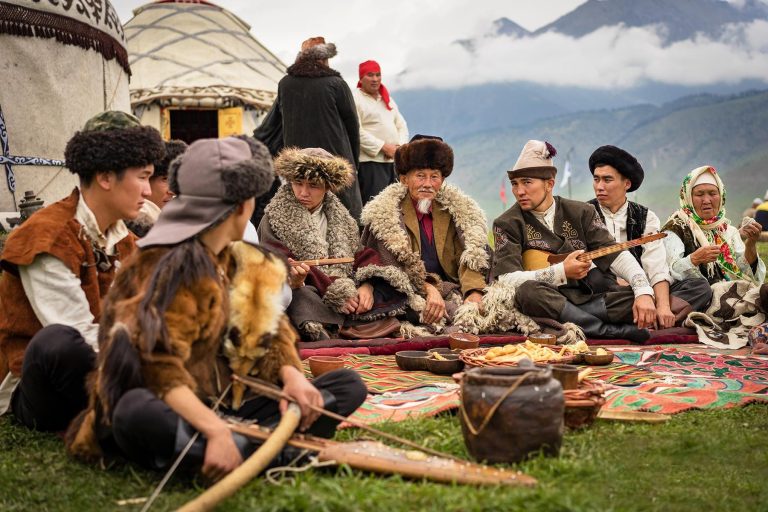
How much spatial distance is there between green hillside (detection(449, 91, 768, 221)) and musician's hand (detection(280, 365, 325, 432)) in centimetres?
3438

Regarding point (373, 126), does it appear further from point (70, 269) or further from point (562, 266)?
point (70, 269)

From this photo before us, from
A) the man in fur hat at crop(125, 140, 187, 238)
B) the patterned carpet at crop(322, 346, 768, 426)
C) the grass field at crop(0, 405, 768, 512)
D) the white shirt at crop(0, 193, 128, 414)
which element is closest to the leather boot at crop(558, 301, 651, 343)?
the patterned carpet at crop(322, 346, 768, 426)

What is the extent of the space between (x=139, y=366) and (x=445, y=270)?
3654 mm

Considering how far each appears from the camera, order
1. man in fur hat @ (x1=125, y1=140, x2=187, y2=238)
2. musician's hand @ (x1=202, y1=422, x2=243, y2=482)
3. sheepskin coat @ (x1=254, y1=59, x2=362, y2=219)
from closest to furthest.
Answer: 1. musician's hand @ (x1=202, y1=422, x2=243, y2=482)
2. man in fur hat @ (x1=125, y1=140, x2=187, y2=238)
3. sheepskin coat @ (x1=254, y1=59, x2=362, y2=219)

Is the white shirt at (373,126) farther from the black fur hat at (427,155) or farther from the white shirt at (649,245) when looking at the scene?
the white shirt at (649,245)

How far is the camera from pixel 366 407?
3.46 meters

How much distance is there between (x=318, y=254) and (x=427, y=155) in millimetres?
945

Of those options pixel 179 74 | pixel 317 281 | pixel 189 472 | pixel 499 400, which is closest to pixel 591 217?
pixel 317 281

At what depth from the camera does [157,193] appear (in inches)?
173

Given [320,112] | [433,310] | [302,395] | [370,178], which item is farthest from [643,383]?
[370,178]

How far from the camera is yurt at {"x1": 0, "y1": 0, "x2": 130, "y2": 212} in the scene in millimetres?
8164

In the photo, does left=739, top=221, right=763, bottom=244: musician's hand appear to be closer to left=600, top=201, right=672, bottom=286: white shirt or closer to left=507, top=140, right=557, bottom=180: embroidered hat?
left=600, top=201, right=672, bottom=286: white shirt

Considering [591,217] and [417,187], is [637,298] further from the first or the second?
[417,187]

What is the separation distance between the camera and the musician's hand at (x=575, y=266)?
5.27 metres
